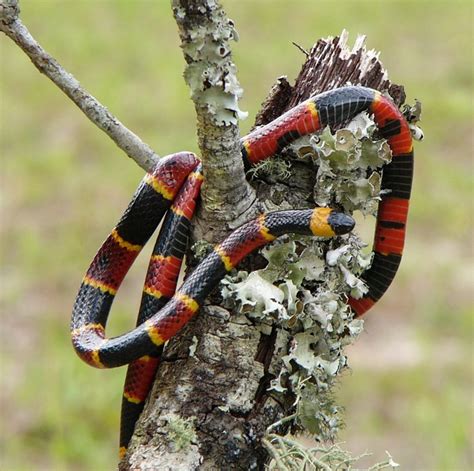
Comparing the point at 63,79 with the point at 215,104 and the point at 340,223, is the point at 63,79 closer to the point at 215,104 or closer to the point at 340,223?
the point at 215,104

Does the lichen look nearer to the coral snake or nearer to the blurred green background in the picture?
the coral snake

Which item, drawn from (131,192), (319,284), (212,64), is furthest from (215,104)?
(131,192)

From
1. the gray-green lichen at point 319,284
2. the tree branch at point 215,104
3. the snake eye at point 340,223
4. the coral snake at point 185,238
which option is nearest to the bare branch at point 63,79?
the coral snake at point 185,238

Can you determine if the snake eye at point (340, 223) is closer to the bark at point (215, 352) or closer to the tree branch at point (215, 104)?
the bark at point (215, 352)

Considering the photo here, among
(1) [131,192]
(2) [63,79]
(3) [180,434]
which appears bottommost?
(3) [180,434]

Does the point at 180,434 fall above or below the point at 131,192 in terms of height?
below
